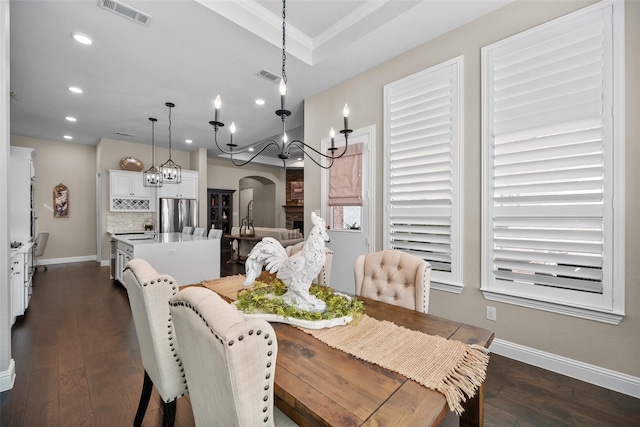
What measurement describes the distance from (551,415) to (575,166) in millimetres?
1719

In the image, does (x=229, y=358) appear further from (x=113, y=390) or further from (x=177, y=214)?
(x=177, y=214)

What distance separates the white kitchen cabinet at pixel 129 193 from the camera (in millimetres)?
6500

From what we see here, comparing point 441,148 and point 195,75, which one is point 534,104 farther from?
point 195,75

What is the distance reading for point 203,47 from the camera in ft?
9.66

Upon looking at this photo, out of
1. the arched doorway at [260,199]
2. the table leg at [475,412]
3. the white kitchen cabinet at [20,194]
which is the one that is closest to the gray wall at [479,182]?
the table leg at [475,412]

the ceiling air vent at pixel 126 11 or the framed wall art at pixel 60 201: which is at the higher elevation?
the ceiling air vent at pixel 126 11

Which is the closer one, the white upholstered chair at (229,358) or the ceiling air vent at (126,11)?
the white upholstered chair at (229,358)

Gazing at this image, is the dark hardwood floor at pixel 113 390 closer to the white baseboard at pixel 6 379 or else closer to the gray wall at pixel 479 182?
the white baseboard at pixel 6 379

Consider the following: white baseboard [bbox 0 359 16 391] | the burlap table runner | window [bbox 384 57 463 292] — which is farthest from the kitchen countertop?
the burlap table runner

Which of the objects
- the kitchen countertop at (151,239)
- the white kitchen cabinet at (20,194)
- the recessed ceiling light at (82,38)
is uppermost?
the recessed ceiling light at (82,38)

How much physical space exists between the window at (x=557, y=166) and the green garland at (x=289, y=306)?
5.40ft

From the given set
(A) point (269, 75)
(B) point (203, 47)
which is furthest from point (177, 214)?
(B) point (203, 47)

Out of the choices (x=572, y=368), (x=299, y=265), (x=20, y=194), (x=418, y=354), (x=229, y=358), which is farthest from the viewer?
(x=20, y=194)

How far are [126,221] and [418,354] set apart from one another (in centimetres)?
792
